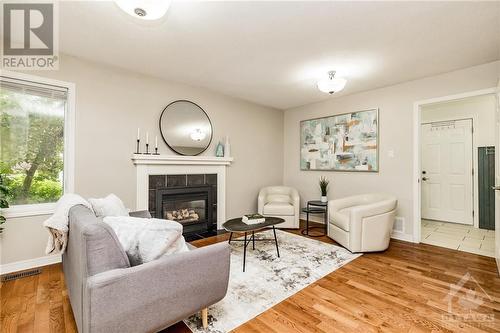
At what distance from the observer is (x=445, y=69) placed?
3.19m

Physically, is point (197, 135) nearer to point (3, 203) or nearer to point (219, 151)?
point (219, 151)

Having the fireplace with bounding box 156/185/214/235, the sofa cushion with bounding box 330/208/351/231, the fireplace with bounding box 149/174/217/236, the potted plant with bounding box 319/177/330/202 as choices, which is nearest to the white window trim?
the fireplace with bounding box 149/174/217/236

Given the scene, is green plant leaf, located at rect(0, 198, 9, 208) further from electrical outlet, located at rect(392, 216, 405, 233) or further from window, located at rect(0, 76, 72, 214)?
electrical outlet, located at rect(392, 216, 405, 233)

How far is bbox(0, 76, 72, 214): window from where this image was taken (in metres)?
2.60

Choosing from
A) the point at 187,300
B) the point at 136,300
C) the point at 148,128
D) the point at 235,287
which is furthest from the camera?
Answer: the point at 148,128

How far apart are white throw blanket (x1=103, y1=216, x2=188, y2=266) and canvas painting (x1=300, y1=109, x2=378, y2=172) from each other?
3.62 meters

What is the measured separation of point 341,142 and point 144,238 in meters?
3.85

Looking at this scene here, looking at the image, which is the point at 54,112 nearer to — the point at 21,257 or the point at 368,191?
the point at 21,257

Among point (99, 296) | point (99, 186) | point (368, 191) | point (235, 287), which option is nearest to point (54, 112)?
point (99, 186)

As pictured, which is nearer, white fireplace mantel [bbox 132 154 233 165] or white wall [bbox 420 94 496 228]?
white fireplace mantel [bbox 132 154 233 165]

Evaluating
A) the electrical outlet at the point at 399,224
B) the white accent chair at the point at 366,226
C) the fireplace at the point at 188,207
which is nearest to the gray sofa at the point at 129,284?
the fireplace at the point at 188,207

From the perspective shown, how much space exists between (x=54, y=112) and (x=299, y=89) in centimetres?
348

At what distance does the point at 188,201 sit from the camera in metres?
3.84

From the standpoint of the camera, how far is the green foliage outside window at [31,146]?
2.60 m
